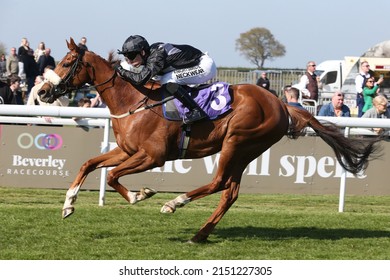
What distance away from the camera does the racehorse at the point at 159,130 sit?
7.78m

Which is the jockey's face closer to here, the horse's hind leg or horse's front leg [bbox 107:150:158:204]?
horse's front leg [bbox 107:150:158:204]

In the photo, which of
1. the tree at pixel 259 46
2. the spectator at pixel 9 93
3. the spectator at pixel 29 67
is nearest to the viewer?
the spectator at pixel 9 93

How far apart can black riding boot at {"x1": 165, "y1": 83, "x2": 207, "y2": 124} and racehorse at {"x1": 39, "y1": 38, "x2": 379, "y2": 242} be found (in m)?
0.11

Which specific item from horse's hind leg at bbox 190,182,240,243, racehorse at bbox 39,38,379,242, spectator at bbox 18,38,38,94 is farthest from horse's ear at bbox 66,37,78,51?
spectator at bbox 18,38,38,94

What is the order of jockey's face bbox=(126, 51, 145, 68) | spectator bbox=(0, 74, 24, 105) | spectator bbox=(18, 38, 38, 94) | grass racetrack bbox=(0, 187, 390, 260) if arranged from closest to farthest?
grass racetrack bbox=(0, 187, 390, 260) → jockey's face bbox=(126, 51, 145, 68) → spectator bbox=(0, 74, 24, 105) → spectator bbox=(18, 38, 38, 94)

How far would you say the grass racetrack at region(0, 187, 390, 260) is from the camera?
7051mm

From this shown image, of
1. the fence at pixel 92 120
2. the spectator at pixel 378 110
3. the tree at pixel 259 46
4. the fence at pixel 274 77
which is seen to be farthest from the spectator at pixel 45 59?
the tree at pixel 259 46

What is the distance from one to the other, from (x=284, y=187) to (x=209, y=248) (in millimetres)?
4321

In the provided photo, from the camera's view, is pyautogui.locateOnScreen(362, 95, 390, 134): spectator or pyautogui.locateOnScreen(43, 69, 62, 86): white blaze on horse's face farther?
pyautogui.locateOnScreen(362, 95, 390, 134): spectator

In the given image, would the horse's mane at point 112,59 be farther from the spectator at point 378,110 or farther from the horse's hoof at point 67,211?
the spectator at point 378,110

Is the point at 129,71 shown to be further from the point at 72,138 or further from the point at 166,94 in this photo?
the point at 72,138

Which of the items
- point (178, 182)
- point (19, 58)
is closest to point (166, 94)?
point (178, 182)

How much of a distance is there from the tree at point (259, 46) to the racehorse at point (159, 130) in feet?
173

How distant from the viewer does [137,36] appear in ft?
25.8
